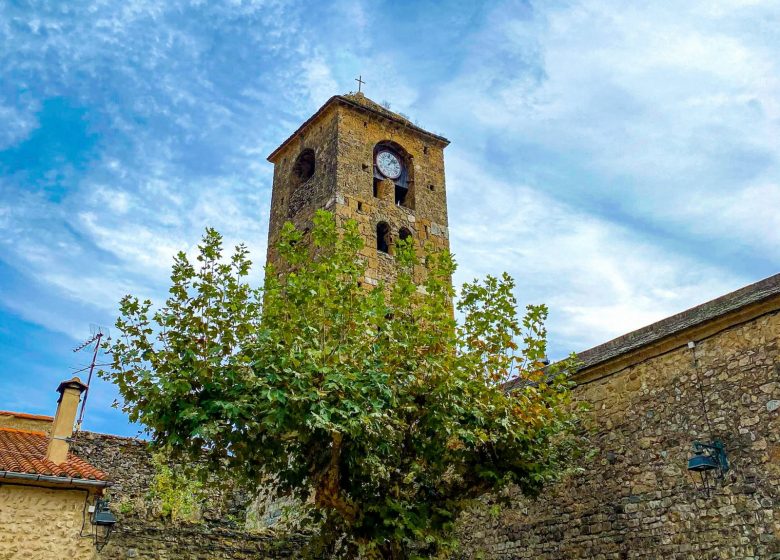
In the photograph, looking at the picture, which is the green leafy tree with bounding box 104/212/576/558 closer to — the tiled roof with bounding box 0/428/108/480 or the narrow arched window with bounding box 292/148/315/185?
the tiled roof with bounding box 0/428/108/480

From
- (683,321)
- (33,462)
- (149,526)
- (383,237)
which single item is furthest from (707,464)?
(383,237)

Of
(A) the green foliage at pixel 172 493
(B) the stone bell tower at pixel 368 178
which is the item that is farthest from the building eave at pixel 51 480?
(B) the stone bell tower at pixel 368 178

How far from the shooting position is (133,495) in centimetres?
1421

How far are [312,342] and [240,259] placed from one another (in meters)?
1.58

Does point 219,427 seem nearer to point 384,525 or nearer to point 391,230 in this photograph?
point 384,525

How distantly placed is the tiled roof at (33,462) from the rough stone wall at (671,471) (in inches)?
249

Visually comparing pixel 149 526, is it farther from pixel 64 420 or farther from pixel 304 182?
pixel 304 182

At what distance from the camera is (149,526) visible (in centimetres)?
1107

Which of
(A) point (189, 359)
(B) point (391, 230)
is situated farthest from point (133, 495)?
(B) point (391, 230)

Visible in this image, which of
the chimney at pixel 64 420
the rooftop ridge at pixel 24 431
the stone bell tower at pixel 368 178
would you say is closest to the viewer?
the chimney at pixel 64 420

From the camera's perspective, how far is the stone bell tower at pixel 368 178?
19328mm

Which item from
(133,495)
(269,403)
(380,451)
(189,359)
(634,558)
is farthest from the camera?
(133,495)

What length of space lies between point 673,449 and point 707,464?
917mm

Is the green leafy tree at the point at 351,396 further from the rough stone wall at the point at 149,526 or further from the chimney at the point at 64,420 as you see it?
the chimney at the point at 64,420
